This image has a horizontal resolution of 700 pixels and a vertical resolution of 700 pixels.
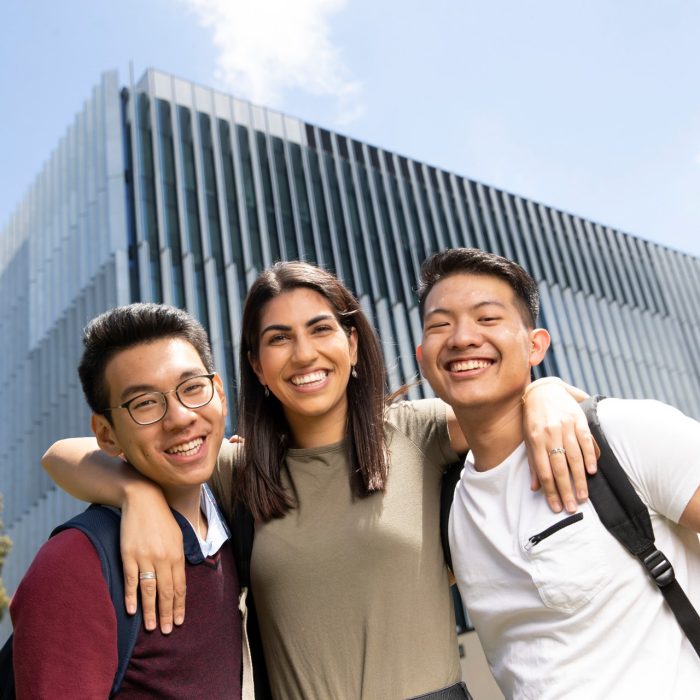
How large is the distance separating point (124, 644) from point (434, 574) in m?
1.05

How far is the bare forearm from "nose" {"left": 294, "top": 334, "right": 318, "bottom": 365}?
0.69 metres

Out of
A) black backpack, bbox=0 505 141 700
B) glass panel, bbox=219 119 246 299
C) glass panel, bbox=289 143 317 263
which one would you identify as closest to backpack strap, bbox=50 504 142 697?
black backpack, bbox=0 505 141 700

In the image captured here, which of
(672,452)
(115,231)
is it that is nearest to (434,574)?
(672,452)

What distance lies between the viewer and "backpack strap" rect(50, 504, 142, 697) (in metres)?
1.83

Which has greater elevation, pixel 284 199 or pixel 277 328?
pixel 284 199

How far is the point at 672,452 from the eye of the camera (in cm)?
184

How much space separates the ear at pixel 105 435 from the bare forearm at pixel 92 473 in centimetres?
7

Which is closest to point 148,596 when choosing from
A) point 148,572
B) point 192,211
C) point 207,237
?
point 148,572

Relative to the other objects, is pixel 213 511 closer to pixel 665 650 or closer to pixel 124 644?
pixel 124 644

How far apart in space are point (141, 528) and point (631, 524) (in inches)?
53.4

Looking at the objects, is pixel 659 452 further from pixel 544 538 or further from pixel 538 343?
pixel 538 343

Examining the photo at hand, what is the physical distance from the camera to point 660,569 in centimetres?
185

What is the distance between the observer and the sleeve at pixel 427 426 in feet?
8.89

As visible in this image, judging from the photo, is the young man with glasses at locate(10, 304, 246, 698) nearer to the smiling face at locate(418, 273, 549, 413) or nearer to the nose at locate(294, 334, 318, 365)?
the nose at locate(294, 334, 318, 365)
